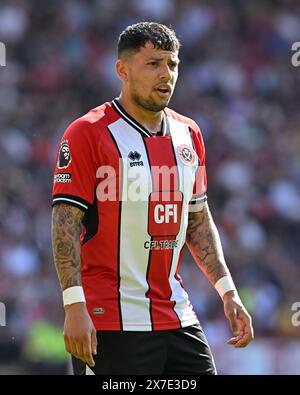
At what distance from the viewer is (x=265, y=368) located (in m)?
9.20

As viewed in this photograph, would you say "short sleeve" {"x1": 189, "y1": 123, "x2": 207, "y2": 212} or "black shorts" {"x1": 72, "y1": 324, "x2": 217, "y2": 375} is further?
"short sleeve" {"x1": 189, "y1": 123, "x2": 207, "y2": 212}

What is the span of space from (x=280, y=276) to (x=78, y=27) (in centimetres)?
466

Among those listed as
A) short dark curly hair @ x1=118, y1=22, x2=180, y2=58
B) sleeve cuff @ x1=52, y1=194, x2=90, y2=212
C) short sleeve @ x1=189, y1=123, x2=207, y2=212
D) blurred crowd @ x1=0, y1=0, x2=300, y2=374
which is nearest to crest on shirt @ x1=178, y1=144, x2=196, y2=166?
short sleeve @ x1=189, y1=123, x2=207, y2=212

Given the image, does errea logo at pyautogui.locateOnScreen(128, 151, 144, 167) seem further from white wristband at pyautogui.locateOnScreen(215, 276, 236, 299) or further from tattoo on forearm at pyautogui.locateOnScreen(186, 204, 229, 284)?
white wristband at pyautogui.locateOnScreen(215, 276, 236, 299)

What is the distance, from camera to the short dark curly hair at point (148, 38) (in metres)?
4.68

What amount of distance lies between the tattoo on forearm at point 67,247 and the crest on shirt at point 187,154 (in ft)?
2.09

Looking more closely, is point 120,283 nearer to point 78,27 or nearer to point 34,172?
point 34,172

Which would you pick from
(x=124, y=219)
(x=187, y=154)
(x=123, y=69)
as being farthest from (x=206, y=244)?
(x=123, y=69)

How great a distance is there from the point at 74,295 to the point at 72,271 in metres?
0.12

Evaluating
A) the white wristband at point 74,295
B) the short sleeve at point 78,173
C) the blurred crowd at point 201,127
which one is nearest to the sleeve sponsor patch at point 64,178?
the short sleeve at point 78,173

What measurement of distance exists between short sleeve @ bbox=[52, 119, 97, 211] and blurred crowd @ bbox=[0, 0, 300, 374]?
17.6 feet

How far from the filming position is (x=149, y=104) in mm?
4688

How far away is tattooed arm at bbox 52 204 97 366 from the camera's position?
418 cm

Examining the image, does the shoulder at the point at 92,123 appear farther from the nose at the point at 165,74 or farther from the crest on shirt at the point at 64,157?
the nose at the point at 165,74
